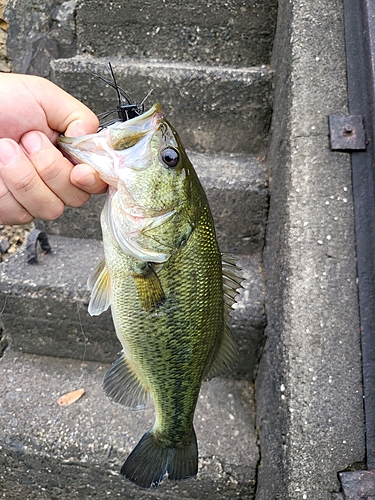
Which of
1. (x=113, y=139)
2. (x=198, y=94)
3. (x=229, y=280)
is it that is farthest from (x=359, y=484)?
(x=198, y=94)

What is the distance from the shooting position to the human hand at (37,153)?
3.52 ft

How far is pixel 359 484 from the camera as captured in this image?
1.37 metres

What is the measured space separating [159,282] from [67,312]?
935mm

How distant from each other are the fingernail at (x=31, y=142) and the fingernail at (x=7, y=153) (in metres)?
0.05

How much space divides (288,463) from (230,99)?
1701 mm

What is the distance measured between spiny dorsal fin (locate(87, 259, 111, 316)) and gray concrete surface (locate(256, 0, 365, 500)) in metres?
0.71

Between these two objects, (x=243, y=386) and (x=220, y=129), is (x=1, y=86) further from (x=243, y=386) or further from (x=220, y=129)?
(x=243, y=386)

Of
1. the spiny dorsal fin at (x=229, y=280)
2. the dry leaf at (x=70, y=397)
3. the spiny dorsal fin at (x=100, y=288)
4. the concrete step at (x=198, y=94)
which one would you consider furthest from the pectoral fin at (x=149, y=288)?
the concrete step at (x=198, y=94)

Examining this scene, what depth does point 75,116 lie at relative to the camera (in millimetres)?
1176

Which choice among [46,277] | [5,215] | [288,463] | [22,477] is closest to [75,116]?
[5,215]

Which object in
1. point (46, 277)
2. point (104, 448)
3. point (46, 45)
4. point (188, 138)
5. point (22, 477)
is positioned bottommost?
point (22, 477)

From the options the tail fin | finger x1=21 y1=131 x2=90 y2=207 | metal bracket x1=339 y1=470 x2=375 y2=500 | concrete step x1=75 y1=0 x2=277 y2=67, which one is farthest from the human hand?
concrete step x1=75 y1=0 x2=277 y2=67

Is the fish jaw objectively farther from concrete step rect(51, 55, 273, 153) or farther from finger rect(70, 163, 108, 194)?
concrete step rect(51, 55, 273, 153)

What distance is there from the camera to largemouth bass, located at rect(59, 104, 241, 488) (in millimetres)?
1132
